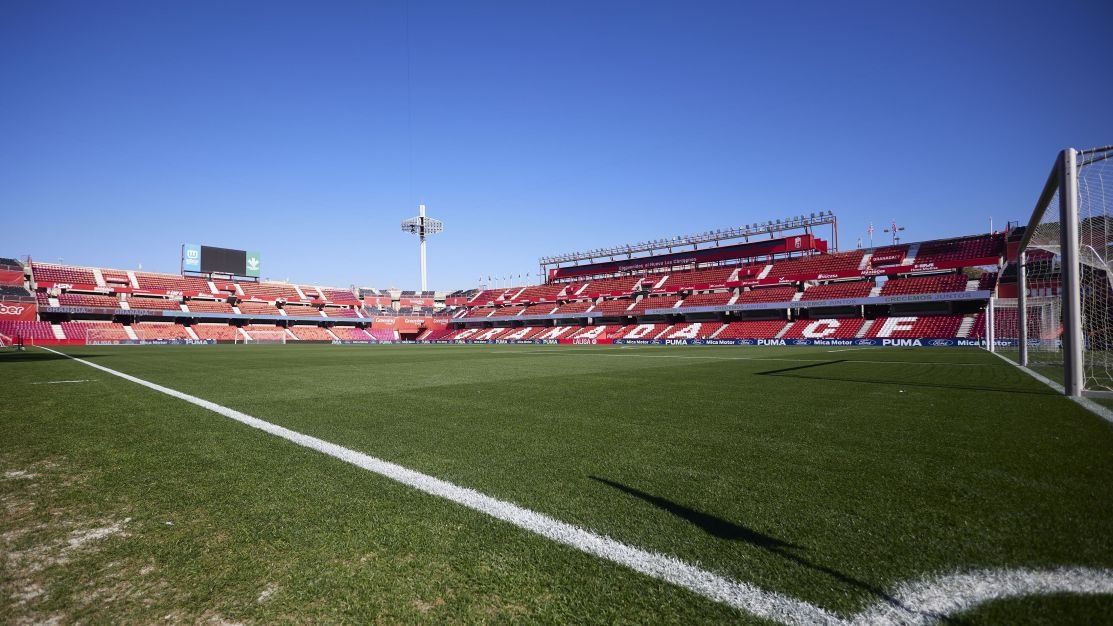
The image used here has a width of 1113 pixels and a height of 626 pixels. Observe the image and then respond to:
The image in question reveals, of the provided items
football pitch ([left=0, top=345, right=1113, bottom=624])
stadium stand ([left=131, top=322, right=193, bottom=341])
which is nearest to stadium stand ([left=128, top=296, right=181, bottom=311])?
stadium stand ([left=131, top=322, right=193, bottom=341])

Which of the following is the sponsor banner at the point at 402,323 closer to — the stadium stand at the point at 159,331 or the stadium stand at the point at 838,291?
the stadium stand at the point at 159,331

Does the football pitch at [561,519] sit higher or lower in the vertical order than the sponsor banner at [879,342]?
higher

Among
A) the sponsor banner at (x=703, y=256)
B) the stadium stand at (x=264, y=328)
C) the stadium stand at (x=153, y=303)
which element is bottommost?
the stadium stand at (x=264, y=328)

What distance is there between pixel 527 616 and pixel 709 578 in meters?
0.72

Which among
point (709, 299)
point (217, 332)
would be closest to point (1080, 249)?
point (709, 299)

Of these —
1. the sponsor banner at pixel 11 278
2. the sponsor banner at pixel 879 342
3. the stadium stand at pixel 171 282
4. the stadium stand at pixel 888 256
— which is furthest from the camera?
the stadium stand at pixel 171 282

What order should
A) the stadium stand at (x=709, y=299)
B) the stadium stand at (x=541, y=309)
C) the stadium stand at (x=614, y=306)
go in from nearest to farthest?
the stadium stand at (x=709, y=299) < the stadium stand at (x=614, y=306) < the stadium stand at (x=541, y=309)

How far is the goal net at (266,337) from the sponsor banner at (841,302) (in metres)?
44.3

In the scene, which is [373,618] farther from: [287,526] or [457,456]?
[457,456]

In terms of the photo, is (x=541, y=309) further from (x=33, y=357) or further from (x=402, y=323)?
(x=33, y=357)

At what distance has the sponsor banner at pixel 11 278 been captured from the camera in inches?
2138

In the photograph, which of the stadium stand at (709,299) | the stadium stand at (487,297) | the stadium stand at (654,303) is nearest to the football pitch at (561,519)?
the stadium stand at (709,299)

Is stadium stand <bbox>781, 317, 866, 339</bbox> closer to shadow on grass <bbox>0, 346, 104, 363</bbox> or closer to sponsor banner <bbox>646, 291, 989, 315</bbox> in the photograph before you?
sponsor banner <bbox>646, 291, 989, 315</bbox>

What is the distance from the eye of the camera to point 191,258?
202ft
